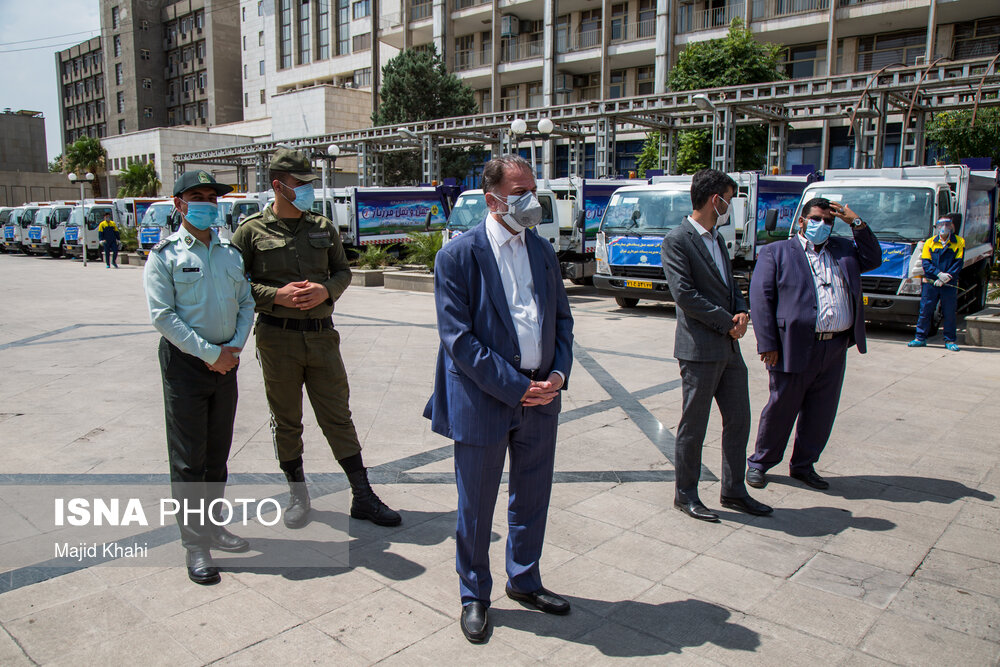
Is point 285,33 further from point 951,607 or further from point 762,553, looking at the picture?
point 951,607

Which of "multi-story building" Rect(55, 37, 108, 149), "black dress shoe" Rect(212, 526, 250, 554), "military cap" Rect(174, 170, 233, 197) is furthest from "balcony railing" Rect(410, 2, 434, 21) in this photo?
"multi-story building" Rect(55, 37, 108, 149)

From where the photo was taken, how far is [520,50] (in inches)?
1617

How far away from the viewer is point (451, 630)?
3107mm

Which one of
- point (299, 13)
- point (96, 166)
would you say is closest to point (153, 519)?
point (299, 13)

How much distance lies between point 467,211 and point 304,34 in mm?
48801

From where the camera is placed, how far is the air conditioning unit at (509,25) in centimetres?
4059

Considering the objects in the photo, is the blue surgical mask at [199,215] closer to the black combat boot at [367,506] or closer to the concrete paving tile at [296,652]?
the black combat boot at [367,506]

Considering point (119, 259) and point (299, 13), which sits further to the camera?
point (299, 13)

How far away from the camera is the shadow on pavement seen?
2998 mm

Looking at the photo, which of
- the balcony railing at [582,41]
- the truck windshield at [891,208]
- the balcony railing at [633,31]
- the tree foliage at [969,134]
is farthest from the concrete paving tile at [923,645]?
the balcony railing at [582,41]

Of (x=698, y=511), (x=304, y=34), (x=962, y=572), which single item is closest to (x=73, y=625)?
(x=698, y=511)

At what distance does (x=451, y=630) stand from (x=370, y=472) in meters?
2.10

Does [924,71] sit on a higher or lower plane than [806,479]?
higher

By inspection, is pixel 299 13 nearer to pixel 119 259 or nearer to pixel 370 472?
pixel 119 259
